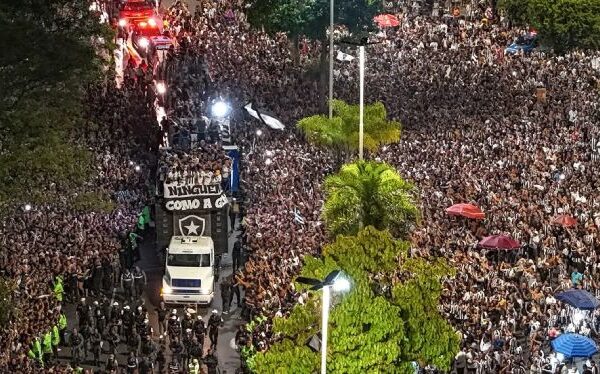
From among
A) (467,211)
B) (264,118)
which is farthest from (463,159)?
(264,118)

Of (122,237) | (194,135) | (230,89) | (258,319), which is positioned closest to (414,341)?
(258,319)

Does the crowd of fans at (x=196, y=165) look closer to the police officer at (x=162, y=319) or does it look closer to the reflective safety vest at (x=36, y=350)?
the police officer at (x=162, y=319)

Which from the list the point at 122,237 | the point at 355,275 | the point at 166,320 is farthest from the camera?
the point at 122,237

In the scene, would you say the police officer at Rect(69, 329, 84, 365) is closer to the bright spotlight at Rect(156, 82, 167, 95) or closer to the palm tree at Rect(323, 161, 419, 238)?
the palm tree at Rect(323, 161, 419, 238)

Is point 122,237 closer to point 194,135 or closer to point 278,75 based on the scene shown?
point 194,135

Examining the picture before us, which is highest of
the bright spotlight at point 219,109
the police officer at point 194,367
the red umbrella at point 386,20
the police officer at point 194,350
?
the red umbrella at point 386,20

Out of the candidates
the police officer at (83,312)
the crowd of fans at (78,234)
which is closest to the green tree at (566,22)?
the crowd of fans at (78,234)

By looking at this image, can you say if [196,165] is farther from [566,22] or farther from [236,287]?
[566,22]

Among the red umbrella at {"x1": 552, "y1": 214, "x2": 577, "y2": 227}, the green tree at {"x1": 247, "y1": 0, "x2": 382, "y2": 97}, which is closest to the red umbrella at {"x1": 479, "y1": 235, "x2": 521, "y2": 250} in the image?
the red umbrella at {"x1": 552, "y1": 214, "x2": 577, "y2": 227}
